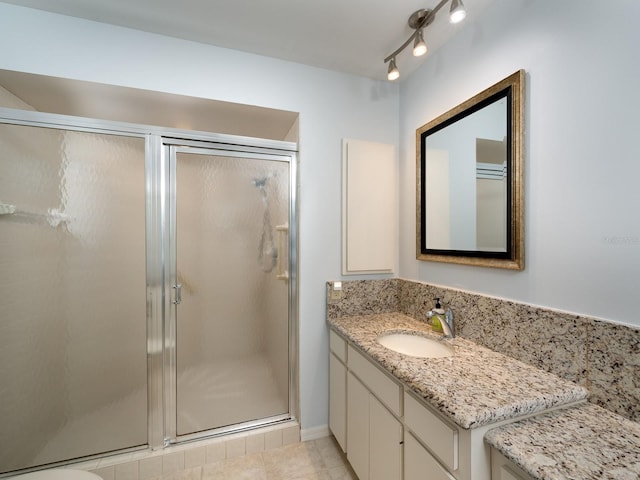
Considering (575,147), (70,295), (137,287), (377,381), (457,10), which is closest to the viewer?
(575,147)

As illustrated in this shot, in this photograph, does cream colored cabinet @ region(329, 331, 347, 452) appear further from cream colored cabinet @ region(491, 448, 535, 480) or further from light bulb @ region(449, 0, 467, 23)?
light bulb @ region(449, 0, 467, 23)

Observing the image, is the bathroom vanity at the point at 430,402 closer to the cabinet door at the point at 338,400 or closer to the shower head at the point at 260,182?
the cabinet door at the point at 338,400

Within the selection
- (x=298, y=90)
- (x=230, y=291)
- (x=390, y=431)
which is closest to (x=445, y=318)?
(x=390, y=431)

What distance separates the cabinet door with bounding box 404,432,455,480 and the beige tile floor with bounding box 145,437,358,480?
0.75 meters

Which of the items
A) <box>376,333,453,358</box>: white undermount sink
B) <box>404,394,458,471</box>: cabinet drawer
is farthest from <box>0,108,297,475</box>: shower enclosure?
<box>404,394,458,471</box>: cabinet drawer

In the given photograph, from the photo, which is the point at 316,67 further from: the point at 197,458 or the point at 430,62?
the point at 197,458

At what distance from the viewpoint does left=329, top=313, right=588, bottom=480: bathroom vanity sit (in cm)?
81

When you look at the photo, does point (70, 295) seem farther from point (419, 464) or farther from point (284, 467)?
point (419, 464)

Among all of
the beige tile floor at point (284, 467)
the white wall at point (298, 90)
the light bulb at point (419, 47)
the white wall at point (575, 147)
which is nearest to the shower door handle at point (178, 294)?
the white wall at point (298, 90)

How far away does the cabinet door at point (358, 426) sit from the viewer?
53.3 inches

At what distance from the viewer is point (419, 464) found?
976 mm

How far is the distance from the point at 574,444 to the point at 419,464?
1.63 ft

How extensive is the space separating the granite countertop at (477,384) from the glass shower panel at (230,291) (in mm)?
781

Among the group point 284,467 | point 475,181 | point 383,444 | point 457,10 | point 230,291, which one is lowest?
point 284,467
